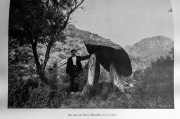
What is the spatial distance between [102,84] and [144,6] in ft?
6.48

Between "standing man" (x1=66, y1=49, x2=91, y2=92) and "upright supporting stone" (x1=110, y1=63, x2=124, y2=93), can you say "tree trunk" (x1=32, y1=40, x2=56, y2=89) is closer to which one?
"standing man" (x1=66, y1=49, x2=91, y2=92)

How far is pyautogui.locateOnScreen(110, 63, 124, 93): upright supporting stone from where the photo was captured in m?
5.34

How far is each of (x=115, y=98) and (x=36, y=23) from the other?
2.41 metres

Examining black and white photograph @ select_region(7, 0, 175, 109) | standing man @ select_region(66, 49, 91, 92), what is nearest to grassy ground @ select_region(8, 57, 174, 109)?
black and white photograph @ select_region(7, 0, 175, 109)

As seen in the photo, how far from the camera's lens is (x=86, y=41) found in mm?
5391

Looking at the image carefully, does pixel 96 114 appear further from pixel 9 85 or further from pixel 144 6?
pixel 144 6

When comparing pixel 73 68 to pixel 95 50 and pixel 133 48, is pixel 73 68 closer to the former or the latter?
pixel 95 50

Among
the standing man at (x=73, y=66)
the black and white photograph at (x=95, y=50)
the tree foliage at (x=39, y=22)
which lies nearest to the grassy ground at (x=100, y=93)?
the black and white photograph at (x=95, y=50)

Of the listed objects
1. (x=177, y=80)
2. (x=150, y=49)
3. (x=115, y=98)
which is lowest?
(x=115, y=98)

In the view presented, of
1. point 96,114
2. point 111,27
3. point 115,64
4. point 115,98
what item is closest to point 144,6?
point 111,27

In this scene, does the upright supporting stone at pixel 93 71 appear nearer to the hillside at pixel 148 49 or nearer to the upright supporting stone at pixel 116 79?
the upright supporting stone at pixel 116 79

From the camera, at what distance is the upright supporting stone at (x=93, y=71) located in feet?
17.4

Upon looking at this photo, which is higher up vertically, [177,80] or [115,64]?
[115,64]

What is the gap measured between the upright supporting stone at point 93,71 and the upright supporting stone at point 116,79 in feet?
1.02
